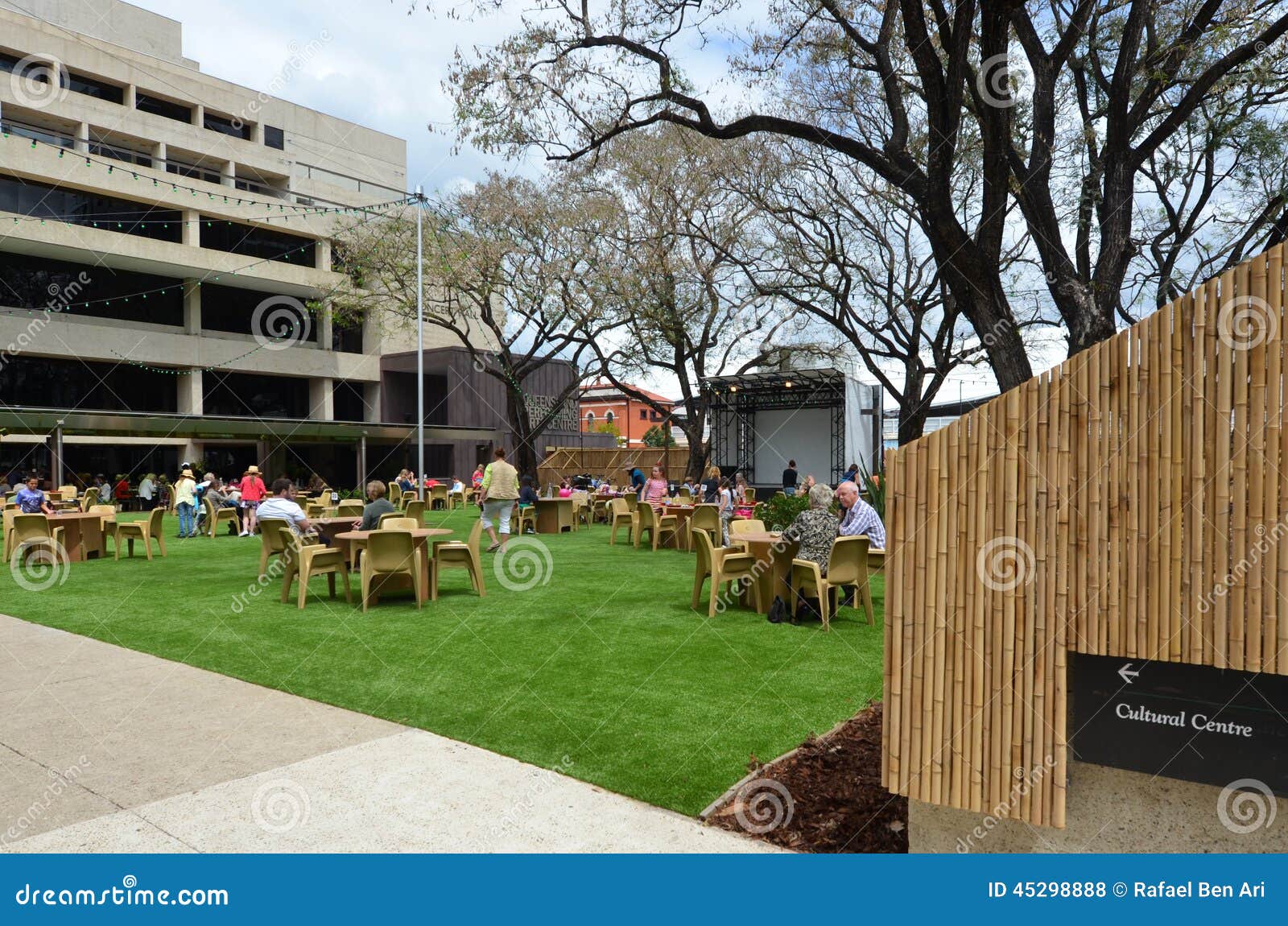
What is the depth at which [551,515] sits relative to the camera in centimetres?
1711

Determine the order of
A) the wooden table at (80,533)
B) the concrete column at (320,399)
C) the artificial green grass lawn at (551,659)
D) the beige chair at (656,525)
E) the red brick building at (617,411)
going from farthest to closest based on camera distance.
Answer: the red brick building at (617,411) < the concrete column at (320,399) < the beige chair at (656,525) < the wooden table at (80,533) < the artificial green grass lawn at (551,659)

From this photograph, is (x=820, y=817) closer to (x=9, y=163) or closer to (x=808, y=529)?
(x=808, y=529)

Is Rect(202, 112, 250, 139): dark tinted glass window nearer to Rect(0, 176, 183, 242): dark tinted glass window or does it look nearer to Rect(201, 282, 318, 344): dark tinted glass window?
Rect(201, 282, 318, 344): dark tinted glass window

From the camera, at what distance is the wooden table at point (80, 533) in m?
12.5

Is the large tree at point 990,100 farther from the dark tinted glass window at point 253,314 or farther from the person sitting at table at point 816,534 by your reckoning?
the dark tinted glass window at point 253,314

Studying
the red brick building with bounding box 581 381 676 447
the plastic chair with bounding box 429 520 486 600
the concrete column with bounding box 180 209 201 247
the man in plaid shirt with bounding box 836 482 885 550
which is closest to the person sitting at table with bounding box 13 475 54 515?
the plastic chair with bounding box 429 520 486 600

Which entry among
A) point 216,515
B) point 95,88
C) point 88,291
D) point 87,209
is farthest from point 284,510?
point 95,88

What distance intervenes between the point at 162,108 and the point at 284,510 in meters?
28.8

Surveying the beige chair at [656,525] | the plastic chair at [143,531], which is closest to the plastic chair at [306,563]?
the plastic chair at [143,531]

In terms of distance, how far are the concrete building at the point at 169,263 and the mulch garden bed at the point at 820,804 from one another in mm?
22479

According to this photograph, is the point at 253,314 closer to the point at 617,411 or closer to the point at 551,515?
the point at 551,515

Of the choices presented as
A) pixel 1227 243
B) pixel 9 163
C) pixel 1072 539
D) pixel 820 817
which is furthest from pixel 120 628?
pixel 9 163

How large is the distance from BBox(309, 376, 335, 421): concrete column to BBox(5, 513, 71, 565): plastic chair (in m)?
22.1

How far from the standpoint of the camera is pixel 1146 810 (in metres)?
2.88
